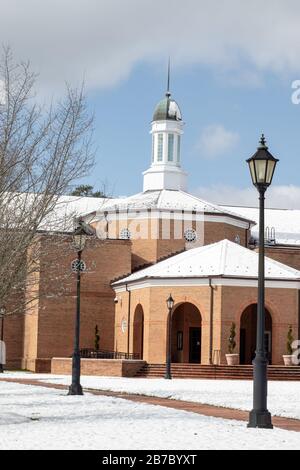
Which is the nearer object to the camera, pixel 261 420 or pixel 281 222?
pixel 261 420

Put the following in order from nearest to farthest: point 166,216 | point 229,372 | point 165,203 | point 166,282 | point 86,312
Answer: point 229,372 < point 166,282 < point 86,312 < point 166,216 < point 165,203

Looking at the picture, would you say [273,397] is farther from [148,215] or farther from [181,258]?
[148,215]

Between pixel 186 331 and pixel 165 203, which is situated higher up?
pixel 165 203

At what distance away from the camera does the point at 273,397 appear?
26.1 m

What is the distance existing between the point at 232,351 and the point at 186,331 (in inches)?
248

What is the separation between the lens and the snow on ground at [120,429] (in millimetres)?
13133

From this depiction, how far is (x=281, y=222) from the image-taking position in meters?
65.6

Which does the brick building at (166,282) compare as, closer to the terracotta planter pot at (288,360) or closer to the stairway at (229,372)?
the terracotta planter pot at (288,360)

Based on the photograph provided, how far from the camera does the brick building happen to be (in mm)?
43875

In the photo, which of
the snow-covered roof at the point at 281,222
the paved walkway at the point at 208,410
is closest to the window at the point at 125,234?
the snow-covered roof at the point at 281,222

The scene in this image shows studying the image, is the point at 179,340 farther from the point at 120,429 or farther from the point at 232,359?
the point at 120,429

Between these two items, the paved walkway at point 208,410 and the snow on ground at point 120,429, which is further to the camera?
the paved walkway at point 208,410

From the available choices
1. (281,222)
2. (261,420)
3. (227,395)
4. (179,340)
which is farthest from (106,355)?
(261,420)

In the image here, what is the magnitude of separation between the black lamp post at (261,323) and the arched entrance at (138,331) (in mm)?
31796
